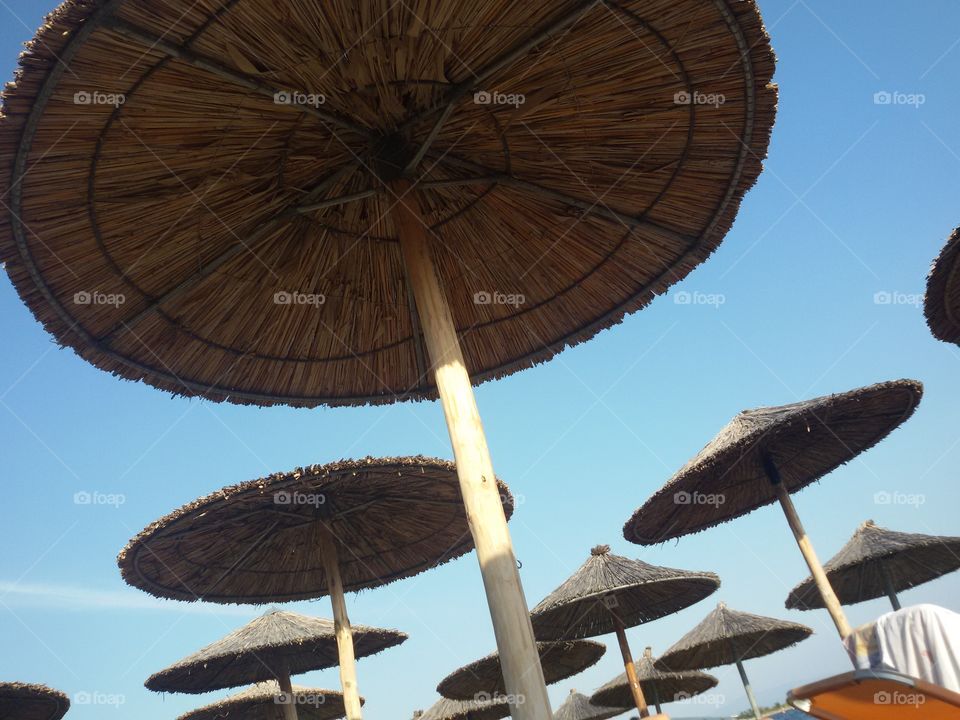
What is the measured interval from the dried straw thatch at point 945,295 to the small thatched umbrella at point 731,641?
9.00 meters

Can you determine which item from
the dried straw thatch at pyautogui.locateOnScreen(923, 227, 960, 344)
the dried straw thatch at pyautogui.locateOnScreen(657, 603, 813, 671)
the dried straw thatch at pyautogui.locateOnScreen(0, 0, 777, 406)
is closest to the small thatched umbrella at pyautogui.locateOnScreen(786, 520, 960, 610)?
the dried straw thatch at pyautogui.locateOnScreen(657, 603, 813, 671)

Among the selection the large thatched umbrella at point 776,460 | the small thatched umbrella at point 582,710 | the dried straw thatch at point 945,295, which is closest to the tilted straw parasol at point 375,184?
the dried straw thatch at point 945,295

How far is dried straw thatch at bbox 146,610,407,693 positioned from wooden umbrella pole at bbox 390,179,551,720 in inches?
343

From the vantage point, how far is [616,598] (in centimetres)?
1153

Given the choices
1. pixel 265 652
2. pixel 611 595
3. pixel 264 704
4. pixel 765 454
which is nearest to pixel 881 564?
pixel 765 454

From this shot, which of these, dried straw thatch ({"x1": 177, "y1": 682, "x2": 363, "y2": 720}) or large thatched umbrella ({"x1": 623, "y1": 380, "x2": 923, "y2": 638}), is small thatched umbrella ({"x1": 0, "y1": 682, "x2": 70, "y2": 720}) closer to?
dried straw thatch ({"x1": 177, "y1": 682, "x2": 363, "y2": 720})

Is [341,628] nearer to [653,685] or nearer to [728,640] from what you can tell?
[728,640]

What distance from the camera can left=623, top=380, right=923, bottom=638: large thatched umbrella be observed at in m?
8.85

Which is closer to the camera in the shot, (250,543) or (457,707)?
(250,543)

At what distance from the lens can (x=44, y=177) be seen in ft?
11.4

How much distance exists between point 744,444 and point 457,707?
11.3m

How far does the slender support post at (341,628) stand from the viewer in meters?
8.48

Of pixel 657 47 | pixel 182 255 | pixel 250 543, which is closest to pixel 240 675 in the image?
pixel 250 543

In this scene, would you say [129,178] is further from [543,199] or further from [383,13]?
[543,199]
